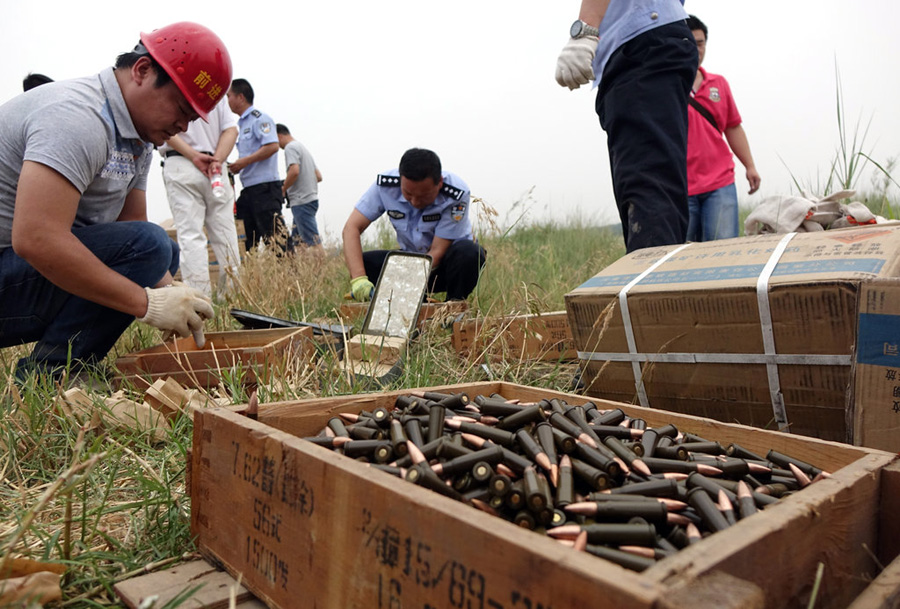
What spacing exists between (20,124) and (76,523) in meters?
2.26

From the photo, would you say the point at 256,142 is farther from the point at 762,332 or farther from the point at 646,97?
the point at 762,332

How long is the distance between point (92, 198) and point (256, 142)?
6182 mm

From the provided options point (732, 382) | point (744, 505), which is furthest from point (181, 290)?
point (744, 505)

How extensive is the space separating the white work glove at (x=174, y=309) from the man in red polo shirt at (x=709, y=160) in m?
4.63

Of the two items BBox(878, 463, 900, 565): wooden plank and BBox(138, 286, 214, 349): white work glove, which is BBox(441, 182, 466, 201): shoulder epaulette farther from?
BBox(878, 463, 900, 565): wooden plank

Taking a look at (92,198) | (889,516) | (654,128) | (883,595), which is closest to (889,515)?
(889,516)

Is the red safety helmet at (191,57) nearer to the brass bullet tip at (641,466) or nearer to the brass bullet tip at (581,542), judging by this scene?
the brass bullet tip at (641,466)

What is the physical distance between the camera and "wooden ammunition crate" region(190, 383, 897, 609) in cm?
98

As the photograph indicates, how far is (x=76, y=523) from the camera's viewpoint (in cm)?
212

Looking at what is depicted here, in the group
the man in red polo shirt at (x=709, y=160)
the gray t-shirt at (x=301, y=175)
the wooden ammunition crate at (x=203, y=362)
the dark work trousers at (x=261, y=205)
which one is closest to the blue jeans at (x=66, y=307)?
the wooden ammunition crate at (x=203, y=362)

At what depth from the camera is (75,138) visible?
321 centimetres

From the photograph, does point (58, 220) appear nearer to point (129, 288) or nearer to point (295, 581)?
point (129, 288)

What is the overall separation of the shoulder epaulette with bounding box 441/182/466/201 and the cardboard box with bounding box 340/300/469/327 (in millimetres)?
1567

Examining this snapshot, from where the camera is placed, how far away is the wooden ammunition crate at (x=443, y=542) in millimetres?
979
